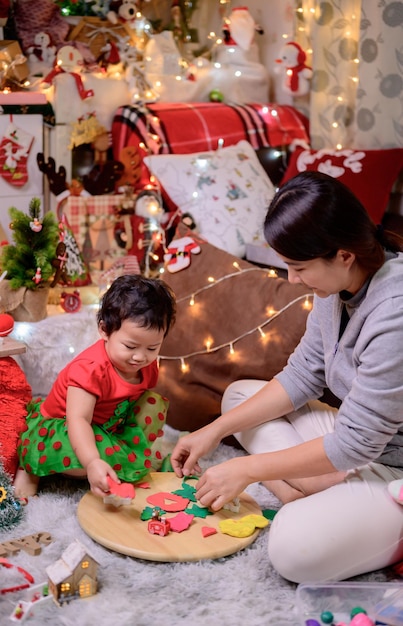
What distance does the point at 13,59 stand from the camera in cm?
304

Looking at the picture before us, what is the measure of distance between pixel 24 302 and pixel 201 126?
118cm

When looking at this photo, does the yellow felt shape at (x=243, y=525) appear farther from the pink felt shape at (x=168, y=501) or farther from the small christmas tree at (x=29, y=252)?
the small christmas tree at (x=29, y=252)

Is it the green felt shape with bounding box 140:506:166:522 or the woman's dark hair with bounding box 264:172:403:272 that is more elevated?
the woman's dark hair with bounding box 264:172:403:272

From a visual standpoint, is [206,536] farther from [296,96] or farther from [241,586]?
[296,96]

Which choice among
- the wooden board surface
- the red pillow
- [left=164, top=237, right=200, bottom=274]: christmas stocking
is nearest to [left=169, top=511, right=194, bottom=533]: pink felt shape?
the wooden board surface

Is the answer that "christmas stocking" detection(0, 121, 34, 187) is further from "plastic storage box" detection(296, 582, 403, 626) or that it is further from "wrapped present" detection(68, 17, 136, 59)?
"plastic storage box" detection(296, 582, 403, 626)

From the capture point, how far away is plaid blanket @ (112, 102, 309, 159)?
314 centimetres

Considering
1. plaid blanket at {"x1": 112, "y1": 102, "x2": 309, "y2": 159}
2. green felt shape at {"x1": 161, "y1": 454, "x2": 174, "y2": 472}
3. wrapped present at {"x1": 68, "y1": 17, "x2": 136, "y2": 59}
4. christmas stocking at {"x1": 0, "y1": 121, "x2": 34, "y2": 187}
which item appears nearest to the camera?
green felt shape at {"x1": 161, "y1": 454, "x2": 174, "y2": 472}

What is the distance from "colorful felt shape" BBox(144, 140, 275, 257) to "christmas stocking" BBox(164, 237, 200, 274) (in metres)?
0.46

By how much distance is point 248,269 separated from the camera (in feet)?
7.74

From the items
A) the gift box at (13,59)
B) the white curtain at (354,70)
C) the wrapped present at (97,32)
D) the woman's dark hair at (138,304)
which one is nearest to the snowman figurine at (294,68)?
the white curtain at (354,70)

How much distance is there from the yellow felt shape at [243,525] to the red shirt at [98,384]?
0.40 m

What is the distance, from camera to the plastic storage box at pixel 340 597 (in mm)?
1511

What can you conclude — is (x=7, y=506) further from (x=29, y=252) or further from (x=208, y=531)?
(x=29, y=252)
